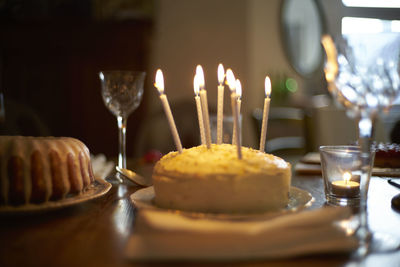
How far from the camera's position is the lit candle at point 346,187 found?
2.64 feet

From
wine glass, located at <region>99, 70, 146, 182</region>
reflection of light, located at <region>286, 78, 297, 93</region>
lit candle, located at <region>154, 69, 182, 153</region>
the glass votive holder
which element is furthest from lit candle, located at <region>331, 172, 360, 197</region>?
reflection of light, located at <region>286, 78, 297, 93</region>

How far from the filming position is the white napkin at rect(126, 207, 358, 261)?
0.46m

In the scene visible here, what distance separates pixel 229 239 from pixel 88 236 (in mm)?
225

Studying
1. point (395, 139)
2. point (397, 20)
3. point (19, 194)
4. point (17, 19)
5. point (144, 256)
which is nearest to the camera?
point (144, 256)

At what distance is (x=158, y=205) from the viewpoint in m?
0.66

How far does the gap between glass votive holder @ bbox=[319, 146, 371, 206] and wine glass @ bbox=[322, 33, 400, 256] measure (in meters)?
0.16

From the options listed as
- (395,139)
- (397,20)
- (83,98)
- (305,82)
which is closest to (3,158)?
(395,139)

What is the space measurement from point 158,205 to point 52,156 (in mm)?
212

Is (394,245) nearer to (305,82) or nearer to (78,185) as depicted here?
(78,185)

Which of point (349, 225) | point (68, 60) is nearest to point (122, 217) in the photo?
point (349, 225)

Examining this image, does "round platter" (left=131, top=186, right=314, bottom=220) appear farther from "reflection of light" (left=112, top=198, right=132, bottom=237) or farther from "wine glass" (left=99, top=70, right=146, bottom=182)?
"wine glass" (left=99, top=70, right=146, bottom=182)

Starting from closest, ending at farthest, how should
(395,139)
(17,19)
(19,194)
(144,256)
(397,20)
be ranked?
(144,256)
(19,194)
(395,139)
(17,19)
(397,20)

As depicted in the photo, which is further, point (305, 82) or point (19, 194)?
point (305, 82)

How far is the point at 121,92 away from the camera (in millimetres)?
1106
